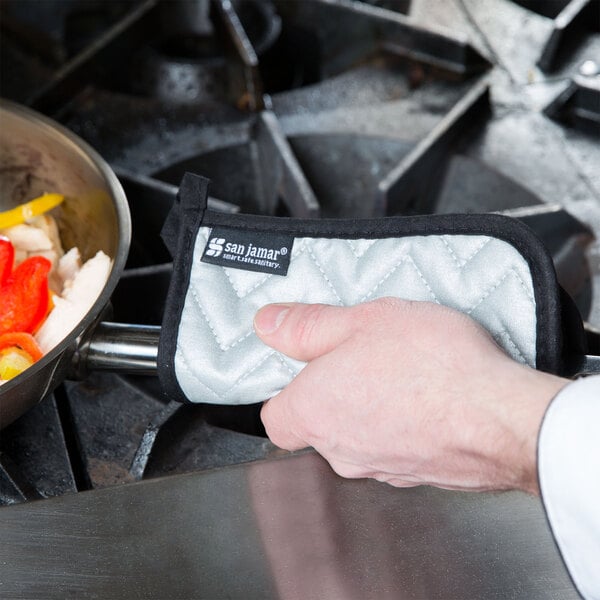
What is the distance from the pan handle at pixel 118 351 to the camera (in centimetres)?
65

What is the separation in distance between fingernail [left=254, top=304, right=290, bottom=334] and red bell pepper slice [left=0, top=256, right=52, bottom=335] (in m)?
0.23

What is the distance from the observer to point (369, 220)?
62cm

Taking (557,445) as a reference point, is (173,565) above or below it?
below

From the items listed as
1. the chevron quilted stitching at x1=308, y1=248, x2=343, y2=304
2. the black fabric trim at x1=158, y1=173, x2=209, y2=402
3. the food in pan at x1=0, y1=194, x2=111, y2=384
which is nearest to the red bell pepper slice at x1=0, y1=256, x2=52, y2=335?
the food in pan at x1=0, y1=194, x2=111, y2=384

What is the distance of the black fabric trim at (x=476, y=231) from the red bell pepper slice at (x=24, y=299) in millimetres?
185

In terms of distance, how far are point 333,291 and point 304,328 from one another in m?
0.05

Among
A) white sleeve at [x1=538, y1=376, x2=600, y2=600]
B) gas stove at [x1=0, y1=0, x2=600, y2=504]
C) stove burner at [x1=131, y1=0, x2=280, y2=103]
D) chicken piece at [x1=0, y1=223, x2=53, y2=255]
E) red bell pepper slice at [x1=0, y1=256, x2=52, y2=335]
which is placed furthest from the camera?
stove burner at [x1=131, y1=0, x2=280, y2=103]

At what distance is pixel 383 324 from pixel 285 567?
7.4 inches

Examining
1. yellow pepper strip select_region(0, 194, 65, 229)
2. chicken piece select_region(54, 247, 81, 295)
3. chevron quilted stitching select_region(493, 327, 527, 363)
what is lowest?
chicken piece select_region(54, 247, 81, 295)

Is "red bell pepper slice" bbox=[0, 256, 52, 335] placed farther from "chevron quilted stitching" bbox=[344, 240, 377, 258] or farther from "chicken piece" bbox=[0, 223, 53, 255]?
"chevron quilted stitching" bbox=[344, 240, 377, 258]

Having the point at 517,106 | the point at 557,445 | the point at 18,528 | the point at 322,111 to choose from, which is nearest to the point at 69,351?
the point at 18,528

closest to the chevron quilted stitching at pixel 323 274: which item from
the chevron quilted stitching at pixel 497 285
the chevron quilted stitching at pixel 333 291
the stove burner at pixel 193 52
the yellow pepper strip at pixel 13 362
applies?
the chevron quilted stitching at pixel 333 291

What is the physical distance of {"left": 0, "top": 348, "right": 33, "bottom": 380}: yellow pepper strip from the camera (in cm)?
65

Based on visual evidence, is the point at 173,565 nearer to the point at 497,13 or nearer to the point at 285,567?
the point at 285,567
